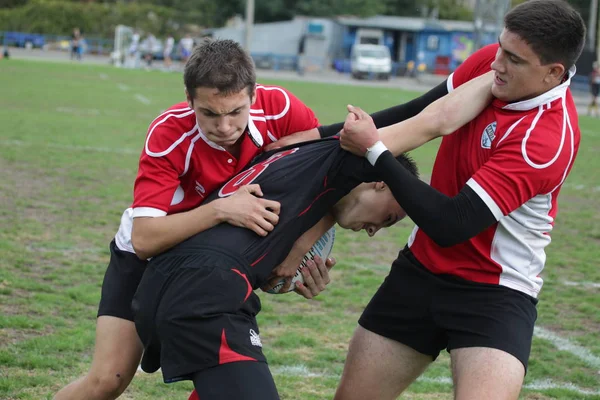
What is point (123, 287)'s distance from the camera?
13.5ft

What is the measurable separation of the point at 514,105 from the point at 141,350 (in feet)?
6.80

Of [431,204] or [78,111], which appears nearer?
[431,204]

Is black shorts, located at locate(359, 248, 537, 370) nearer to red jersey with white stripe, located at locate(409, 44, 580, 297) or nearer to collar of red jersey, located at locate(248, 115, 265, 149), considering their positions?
red jersey with white stripe, located at locate(409, 44, 580, 297)

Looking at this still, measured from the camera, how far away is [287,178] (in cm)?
351

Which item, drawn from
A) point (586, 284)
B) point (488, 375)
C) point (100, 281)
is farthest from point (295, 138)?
point (586, 284)

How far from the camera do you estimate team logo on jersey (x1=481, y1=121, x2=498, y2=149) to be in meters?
3.78

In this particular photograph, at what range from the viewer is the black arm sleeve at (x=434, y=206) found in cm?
355

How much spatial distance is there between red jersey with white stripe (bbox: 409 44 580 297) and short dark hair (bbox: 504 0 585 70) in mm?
187

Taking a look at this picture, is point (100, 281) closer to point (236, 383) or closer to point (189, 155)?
point (189, 155)

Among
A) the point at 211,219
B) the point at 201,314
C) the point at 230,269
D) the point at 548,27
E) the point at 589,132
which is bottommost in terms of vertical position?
the point at 589,132

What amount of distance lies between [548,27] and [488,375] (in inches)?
57.7

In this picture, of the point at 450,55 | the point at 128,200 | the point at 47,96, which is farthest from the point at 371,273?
the point at 450,55

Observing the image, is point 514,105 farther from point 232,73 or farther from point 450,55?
point 450,55

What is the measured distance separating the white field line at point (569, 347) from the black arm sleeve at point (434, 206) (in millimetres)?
2994
